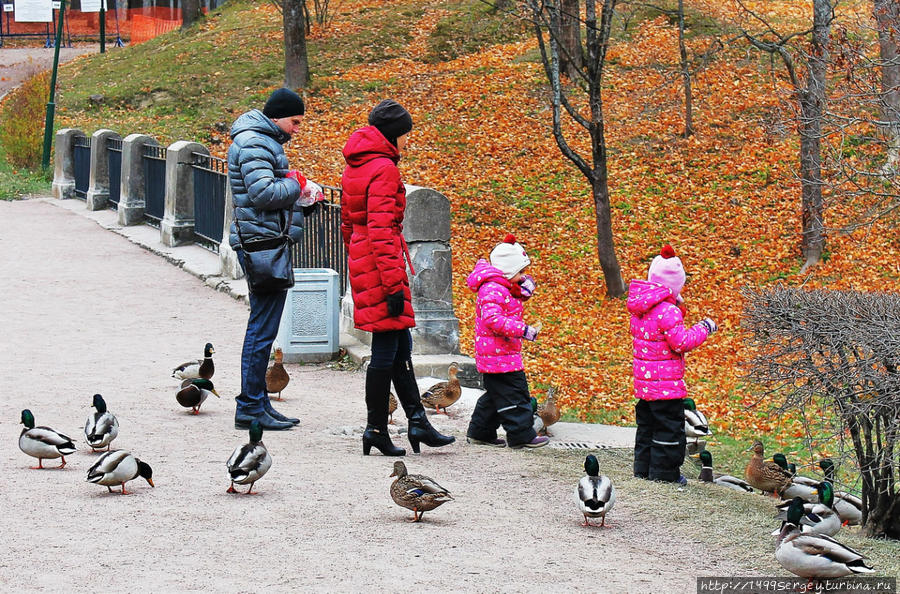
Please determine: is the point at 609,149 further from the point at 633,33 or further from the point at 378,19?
the point at 378,19

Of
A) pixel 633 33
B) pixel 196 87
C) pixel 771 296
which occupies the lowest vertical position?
pixel 771 296

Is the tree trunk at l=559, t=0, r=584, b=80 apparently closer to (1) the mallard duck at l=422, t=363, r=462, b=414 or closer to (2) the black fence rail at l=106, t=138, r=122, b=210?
(2) the black fence rail at l=106, t=138, r=122, b=210

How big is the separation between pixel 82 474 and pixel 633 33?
83.5 ft

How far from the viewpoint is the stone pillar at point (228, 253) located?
14297mm

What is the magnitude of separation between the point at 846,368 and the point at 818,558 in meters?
1.48

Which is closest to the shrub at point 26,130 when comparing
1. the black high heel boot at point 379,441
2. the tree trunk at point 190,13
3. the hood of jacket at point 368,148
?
the tree trunk at point 190,13

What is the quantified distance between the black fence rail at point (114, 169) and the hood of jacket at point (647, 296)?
1526cm

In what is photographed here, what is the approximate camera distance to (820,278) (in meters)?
17.6

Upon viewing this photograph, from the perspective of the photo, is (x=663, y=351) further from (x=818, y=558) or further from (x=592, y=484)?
(x=818, y=558)

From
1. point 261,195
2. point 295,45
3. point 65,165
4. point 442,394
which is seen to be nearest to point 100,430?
point 261,195

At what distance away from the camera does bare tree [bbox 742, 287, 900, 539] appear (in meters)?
5.89

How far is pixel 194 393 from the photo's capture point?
8445 millimetres

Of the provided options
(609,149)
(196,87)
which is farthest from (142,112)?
(609,149)

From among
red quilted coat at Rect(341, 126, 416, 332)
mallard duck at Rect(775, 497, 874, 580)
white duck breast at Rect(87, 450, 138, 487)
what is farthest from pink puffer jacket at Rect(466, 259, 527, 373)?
mallard duck at Rect(775, 497, 874, 580)
